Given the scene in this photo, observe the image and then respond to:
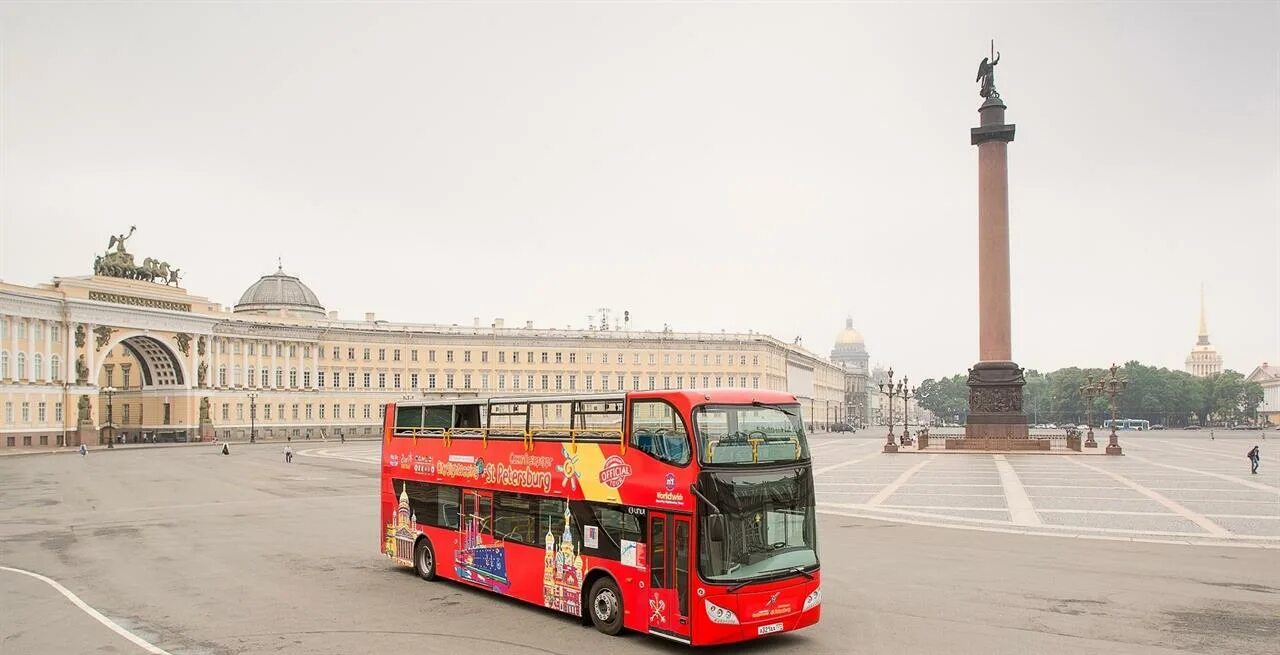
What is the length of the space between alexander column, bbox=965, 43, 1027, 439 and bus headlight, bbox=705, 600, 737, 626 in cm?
5395

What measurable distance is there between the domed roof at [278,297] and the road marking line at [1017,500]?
96353mm

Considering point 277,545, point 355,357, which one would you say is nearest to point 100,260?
point 355,357

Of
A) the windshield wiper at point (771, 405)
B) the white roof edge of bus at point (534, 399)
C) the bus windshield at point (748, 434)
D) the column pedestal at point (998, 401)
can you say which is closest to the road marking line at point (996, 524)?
the windshield wiper at point (771, 405)

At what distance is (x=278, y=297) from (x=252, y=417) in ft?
85.2

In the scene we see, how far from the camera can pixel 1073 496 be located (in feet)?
110

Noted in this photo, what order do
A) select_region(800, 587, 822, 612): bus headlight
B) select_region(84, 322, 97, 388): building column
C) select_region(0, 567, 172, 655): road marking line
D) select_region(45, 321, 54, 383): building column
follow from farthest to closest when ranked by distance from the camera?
select_region(84, 322, 97, 388): building column
select_region(45, 321, 54, 383): building column
select_region(0, 567, 172, 655): road marking line
select_region(800, 587, 822, 612): bus headlight

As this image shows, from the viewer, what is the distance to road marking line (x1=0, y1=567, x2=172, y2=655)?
1375 cm

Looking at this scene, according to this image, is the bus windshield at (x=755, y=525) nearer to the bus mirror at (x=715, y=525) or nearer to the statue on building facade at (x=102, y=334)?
the bus mirror at (x=715, y=525)

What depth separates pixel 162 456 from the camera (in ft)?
228

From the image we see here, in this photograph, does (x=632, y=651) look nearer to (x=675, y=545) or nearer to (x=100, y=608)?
(x=675, y=545)

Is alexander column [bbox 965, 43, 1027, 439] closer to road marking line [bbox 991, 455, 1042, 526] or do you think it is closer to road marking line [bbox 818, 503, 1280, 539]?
road marking line [bbox 991, 455, 1042, 526]

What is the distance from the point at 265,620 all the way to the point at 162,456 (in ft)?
201

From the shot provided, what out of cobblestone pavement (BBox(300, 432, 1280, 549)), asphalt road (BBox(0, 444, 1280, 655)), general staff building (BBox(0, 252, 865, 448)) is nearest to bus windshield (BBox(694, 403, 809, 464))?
asphalt road (BBox(0, 444, 1280, 655))

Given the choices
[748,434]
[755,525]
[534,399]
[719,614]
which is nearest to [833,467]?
[534,399]
